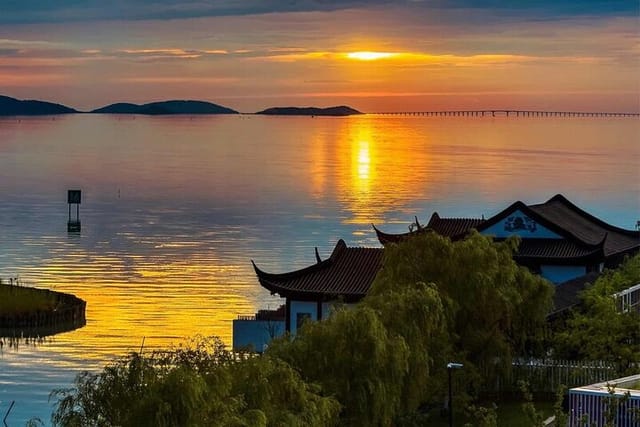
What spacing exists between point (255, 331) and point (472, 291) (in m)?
11.3

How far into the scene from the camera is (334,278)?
125 feet

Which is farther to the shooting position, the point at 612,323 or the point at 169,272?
the point at 169,272

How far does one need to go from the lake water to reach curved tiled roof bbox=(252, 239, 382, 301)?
740cm

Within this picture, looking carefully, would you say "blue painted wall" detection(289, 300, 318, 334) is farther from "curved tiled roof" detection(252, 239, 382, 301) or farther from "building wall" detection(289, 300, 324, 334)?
"curved tiled roof" detection(252, 239, 382, 301)

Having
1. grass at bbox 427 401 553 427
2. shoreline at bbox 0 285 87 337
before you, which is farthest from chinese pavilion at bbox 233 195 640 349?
shoreline at bbox 0 285 87 337

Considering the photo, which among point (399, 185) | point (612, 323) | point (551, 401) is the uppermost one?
point (399, 185)

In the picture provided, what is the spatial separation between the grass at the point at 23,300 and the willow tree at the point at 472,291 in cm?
2138

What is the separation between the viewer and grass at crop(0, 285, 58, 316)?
156ft

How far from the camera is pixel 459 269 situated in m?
29.9

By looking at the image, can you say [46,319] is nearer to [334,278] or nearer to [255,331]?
[255,331]

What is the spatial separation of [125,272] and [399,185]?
6068 centimetres

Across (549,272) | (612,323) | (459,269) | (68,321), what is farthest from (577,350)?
(68,321)

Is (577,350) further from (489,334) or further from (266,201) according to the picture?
(266,201)

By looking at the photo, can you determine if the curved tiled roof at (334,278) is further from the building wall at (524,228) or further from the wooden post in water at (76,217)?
the wooden post in water at (76,217)
